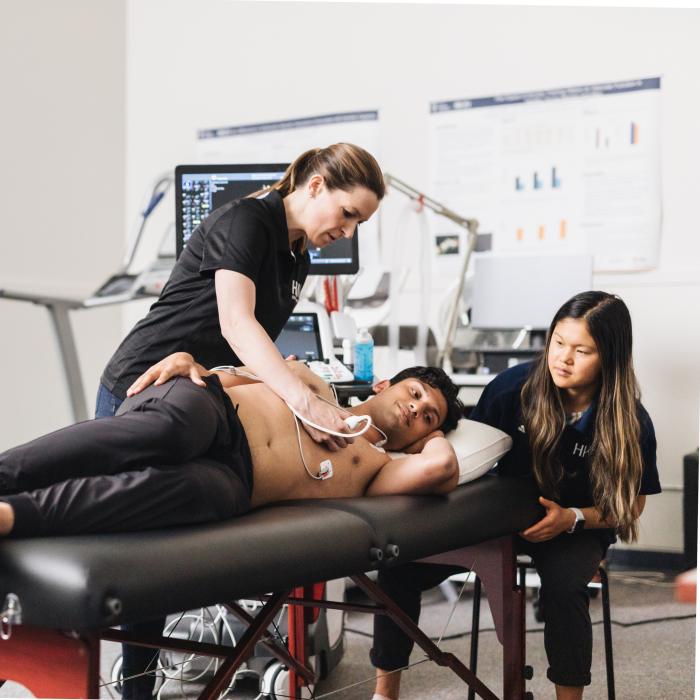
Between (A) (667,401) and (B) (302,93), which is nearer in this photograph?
(A) (667,401)

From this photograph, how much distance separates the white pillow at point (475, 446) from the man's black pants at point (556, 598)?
0.20 metres

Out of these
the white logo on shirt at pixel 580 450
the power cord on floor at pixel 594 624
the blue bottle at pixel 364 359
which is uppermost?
the blue bottle at pixel 364 359

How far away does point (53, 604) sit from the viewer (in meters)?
1.04

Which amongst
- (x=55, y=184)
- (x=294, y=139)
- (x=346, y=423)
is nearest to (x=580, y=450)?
→ (x=346, y=423)

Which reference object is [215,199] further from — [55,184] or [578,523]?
[55,184]

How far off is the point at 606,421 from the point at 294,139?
2.65 metres

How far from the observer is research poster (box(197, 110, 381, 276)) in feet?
13.0

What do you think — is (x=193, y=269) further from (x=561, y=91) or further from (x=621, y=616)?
(x=561, y=91)

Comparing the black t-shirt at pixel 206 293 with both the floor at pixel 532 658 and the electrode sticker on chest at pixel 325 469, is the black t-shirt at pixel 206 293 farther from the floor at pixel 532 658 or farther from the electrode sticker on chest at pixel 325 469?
the floor at pixel 532 658

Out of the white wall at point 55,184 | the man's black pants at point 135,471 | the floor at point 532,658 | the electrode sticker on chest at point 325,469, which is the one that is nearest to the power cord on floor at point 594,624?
the floor at point 532,658

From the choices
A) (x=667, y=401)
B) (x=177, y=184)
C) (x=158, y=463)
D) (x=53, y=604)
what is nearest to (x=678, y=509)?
(x=667, y=401)

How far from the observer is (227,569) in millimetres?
1184

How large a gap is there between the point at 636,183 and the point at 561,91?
0.48 m

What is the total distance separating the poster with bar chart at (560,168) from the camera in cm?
350
